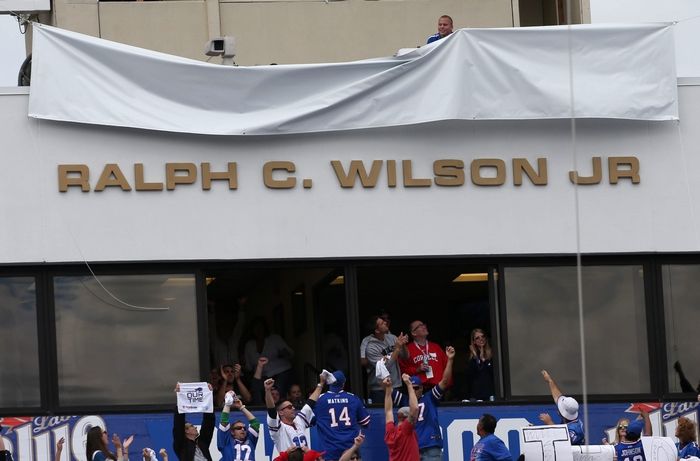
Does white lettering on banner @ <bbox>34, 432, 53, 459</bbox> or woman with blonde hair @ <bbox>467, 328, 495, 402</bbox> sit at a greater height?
woman with blonde hair @ <bbox>467, 328, 495, 402</bbox>

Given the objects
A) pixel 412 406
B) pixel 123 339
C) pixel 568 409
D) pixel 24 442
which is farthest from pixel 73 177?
pixel 568 409

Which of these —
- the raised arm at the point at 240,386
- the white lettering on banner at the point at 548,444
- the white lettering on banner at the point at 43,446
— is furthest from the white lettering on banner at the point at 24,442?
the white lettering on banner at the point at 548,444

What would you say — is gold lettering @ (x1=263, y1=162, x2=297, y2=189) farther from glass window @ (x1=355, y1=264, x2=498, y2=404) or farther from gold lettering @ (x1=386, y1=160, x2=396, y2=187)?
glass window @ (x1=355, y1=264, x2=498, y2=404)

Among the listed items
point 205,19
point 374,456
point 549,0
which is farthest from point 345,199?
point 549,0

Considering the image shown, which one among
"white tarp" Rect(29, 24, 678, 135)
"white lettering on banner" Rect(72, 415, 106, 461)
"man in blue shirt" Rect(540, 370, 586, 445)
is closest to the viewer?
"man in blue shirt" Rect(540, 370, 586, 445)

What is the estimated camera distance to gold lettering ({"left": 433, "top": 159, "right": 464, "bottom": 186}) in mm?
17750

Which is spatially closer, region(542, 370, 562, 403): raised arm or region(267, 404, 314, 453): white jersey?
region(267, 404, 314, 453): white jersey

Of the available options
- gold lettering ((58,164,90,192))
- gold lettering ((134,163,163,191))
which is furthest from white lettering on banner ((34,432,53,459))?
gold lettering ((134,163,163,191))

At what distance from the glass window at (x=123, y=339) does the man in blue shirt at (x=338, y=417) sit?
58.3 inches

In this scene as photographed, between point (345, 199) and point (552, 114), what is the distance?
2526 millimetres

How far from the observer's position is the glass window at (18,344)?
16.9 metres

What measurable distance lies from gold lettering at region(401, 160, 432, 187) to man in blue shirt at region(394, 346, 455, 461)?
1.91m

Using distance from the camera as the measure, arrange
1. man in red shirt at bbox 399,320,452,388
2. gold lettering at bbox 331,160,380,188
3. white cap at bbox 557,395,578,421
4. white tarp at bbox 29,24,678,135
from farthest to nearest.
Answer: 1. gold lettering at bbox 331,160,380,188
2. man in red shirt at bbox 399,320,452,388
3. white tarp at bbox 29,24,678,135
4. white cap at bbox 557,395,578,421

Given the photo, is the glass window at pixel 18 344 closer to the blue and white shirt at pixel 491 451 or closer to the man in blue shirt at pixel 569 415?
the blue and white shirt at pixel 491 451
